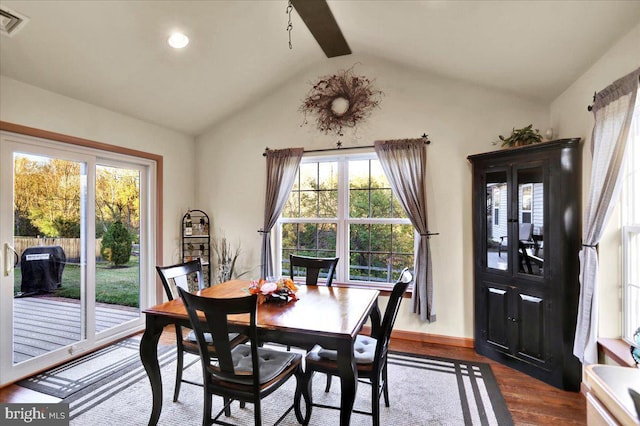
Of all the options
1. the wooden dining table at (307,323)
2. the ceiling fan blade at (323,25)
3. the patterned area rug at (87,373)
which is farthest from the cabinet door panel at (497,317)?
the patterned area rug at (87,373)

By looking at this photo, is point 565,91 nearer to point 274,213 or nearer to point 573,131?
point 573,131

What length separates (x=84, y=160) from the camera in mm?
3150

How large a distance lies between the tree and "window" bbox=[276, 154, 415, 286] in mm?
1762

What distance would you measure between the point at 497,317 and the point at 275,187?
270 centimetres

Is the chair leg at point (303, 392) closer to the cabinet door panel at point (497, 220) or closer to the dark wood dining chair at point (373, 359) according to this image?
the dark wood dining chair at point (373, 359)

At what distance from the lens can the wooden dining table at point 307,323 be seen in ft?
5.41

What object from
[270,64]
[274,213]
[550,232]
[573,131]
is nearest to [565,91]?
[573,131]

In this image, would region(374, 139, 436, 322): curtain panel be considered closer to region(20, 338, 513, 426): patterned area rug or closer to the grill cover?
region(20, 338, 513, 426): patterned area rug

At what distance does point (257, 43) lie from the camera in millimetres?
3129

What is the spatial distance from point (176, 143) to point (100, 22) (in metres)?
1.87

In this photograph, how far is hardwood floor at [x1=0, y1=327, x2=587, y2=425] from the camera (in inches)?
84.0

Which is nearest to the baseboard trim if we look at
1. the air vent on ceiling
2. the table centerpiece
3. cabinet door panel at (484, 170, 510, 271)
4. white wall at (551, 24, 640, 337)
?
cabinet door panel at (484, 170, 510, 271)

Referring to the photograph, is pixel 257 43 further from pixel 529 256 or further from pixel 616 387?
pixel 616 387

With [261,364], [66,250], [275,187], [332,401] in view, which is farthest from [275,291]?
[66,250]
